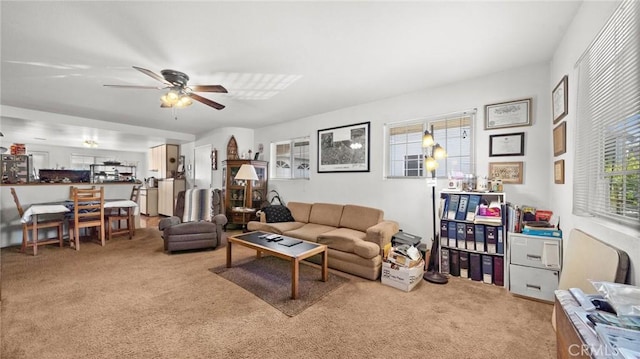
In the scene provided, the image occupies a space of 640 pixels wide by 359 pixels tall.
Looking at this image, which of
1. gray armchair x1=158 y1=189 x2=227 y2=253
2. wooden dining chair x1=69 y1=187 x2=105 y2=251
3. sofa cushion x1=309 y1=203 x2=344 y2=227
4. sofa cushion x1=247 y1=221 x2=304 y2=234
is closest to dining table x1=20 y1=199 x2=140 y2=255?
wooden dining chair x1=69 y1=187 x2=105 y2=251

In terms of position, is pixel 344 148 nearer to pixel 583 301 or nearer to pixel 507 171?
pixel 507 171

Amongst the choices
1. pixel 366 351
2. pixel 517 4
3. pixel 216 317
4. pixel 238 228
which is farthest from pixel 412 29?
pixel 238 228

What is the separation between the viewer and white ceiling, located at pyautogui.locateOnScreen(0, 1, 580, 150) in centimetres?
179

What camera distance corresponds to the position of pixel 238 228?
17.6ft

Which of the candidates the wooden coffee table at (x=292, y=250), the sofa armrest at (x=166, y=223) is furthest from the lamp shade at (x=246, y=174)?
the wooden coffee table at (x=292, y=250)

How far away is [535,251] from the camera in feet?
7.36

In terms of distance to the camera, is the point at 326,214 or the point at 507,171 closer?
the point at 507,171

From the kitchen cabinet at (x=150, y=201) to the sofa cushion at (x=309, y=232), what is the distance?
5.92m

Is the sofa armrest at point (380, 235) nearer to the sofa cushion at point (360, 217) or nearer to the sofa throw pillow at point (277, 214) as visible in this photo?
the sofa cushion at point (360, 217)

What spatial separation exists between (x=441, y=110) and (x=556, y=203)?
1.62 m

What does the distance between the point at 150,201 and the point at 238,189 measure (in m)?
3.93

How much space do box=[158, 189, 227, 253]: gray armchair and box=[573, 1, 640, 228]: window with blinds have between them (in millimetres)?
4261

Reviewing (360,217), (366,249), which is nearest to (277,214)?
(360,217)

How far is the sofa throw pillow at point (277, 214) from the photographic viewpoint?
422 cm
